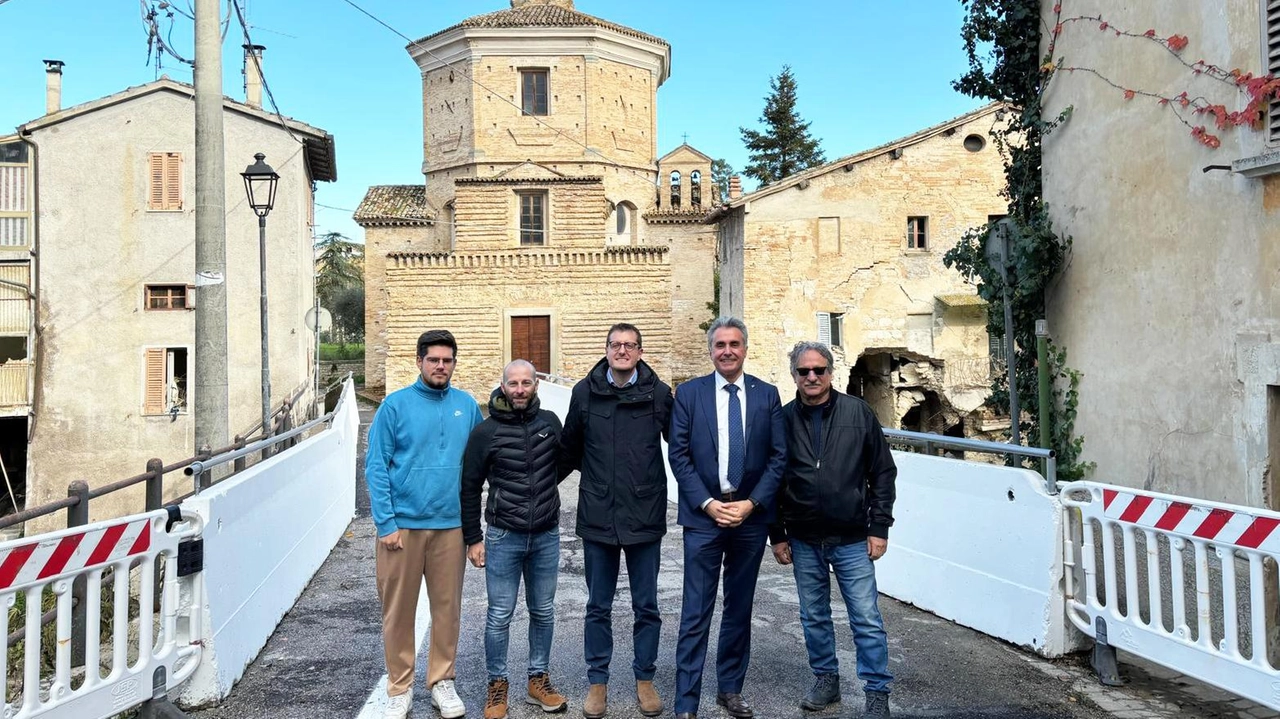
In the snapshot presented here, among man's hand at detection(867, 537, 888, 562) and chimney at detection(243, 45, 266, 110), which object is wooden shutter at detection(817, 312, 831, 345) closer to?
chimney at detection(243, 45, 266, 110)

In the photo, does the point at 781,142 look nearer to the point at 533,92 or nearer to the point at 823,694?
the point at 533,92

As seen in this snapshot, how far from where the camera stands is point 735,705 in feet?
15.3

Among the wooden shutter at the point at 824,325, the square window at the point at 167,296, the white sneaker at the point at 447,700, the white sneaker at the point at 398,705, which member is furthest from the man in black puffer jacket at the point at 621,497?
the square window at the point at 167,296

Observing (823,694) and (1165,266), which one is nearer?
(823,694)

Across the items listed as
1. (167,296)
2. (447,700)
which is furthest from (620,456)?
(167,296)

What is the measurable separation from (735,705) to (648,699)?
1.47ft

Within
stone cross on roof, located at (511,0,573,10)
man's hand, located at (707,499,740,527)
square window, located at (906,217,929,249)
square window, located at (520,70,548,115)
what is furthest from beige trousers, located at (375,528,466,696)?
stone cross on roof, located at (511,0,573,10)

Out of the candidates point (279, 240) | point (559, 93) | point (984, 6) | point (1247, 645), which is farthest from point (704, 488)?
point (559, 93)

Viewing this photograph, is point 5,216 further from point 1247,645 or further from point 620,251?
point 1247,645

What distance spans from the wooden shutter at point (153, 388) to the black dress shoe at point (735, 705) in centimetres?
2079

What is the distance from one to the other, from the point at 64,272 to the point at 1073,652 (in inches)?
936

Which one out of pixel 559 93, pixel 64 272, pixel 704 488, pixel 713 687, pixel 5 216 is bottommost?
pixel 713 687

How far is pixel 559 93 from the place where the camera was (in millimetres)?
35344

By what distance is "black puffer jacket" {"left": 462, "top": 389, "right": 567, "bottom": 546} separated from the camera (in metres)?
4.76
